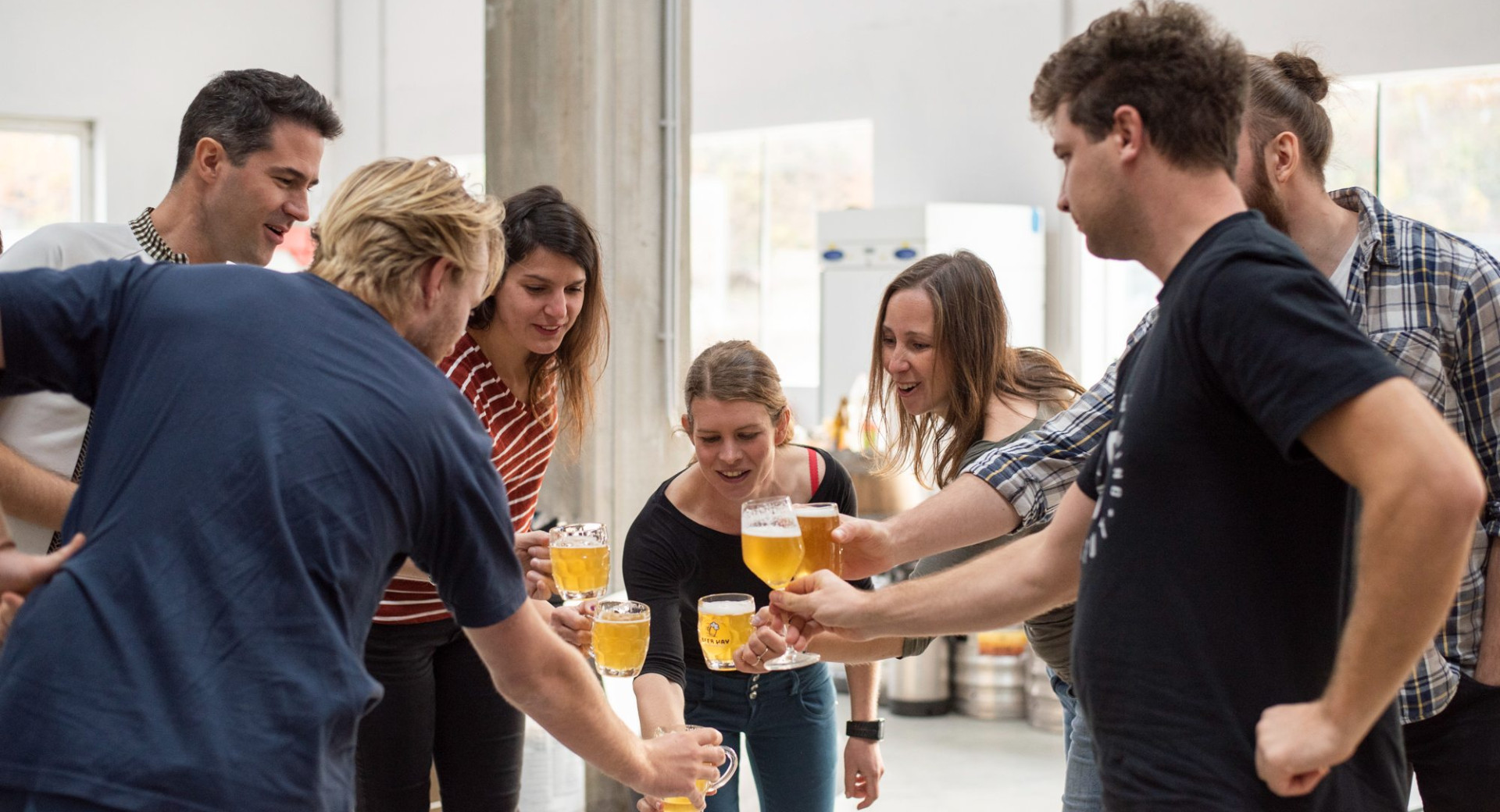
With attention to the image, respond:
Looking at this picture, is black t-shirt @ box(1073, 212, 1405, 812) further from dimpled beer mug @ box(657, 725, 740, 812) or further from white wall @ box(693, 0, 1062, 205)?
white wall @ box(693, 0, 1062, 205)

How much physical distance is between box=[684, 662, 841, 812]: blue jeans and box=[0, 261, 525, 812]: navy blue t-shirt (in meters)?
1.36

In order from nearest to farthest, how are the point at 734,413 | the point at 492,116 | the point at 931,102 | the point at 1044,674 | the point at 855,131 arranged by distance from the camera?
the point at 734,413
the point at 492,116
the point at 1044,674
the point at 931,102
the point at 855,131

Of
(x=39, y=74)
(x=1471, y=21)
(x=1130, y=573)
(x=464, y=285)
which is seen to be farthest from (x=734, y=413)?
(x=39, y=74)

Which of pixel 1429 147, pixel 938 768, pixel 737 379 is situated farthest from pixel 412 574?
pixel 1429 147

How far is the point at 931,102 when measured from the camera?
886 cm

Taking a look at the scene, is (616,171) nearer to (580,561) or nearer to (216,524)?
(580,561)

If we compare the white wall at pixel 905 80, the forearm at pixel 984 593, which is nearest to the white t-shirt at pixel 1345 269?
the forearm at pixel 984 593

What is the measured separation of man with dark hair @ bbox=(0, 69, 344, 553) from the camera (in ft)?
7.64

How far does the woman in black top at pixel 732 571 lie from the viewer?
2736mm

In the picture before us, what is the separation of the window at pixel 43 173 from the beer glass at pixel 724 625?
974cm

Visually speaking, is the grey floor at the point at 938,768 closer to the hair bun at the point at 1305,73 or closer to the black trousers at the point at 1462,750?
the black trousers at the point at 1462,750

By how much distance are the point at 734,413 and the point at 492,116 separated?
276 cm

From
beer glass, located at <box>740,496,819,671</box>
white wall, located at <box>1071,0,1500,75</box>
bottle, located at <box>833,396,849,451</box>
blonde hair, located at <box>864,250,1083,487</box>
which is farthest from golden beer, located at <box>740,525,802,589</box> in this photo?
white wall, located at <box>1071,0,1500,75</box>

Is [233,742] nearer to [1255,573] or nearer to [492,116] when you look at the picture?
[1255,573]
